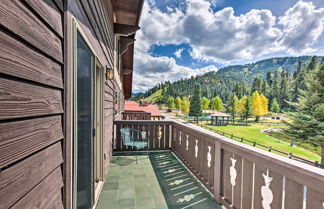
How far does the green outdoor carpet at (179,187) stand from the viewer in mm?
2111

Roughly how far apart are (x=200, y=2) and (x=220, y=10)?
3.65 m

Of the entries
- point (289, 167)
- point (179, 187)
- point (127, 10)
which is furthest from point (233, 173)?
point (127, 10)

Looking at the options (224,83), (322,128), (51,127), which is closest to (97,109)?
(51,127)

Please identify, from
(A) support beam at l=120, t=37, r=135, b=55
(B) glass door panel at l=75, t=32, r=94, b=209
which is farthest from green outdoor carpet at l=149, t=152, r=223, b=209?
(A) support beam at l=120, t=37, r=135, b=55

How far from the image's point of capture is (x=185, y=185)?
2578mm

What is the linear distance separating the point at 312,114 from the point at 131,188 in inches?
627

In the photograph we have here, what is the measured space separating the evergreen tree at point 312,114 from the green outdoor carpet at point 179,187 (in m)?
14.2

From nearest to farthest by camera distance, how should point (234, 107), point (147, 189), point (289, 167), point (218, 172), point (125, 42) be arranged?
point (289, 167) < point (218, 172) < point (147, 189) < point (125, 42) < point (234, 107)

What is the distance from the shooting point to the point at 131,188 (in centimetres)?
249

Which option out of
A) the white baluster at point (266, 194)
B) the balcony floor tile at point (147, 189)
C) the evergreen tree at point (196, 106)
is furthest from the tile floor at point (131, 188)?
the evergreen tree at point (196, 106)

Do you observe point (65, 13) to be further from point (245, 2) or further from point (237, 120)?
point (237, 120)

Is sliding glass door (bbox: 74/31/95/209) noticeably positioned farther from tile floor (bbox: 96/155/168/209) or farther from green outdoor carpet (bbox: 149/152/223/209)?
green outdoor carpet (bbox: 149/152/223/209)

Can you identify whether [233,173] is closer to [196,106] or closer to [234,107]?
[196,106]

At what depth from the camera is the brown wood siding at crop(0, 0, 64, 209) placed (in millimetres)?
571
